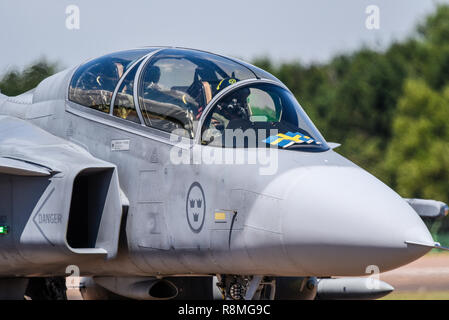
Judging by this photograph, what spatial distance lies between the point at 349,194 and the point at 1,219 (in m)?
3.41

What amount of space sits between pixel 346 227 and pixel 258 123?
148 cm

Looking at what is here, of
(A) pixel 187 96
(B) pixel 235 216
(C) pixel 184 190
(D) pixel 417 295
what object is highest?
(A) pixel 187 96

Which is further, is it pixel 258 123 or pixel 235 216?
pixel 258 123

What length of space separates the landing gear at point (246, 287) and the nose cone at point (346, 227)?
777 mm

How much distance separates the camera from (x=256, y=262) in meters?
6.27

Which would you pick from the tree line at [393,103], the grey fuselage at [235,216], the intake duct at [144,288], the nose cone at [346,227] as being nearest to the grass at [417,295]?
the intake duct at [144,288]

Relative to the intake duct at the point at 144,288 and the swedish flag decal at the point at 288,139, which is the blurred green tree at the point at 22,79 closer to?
the intake duct at the point at 144,288

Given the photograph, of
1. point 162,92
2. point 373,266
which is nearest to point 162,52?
point 162,92

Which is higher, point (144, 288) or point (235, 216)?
point (235, 216)

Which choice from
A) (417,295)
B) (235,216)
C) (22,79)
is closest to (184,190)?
(235,216)

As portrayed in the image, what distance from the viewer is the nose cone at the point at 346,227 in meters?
5.70

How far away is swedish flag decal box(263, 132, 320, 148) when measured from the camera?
21.5 feet

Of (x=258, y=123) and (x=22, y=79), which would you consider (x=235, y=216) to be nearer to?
(x=258, y=123)

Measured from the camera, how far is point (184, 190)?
22.2 feet
